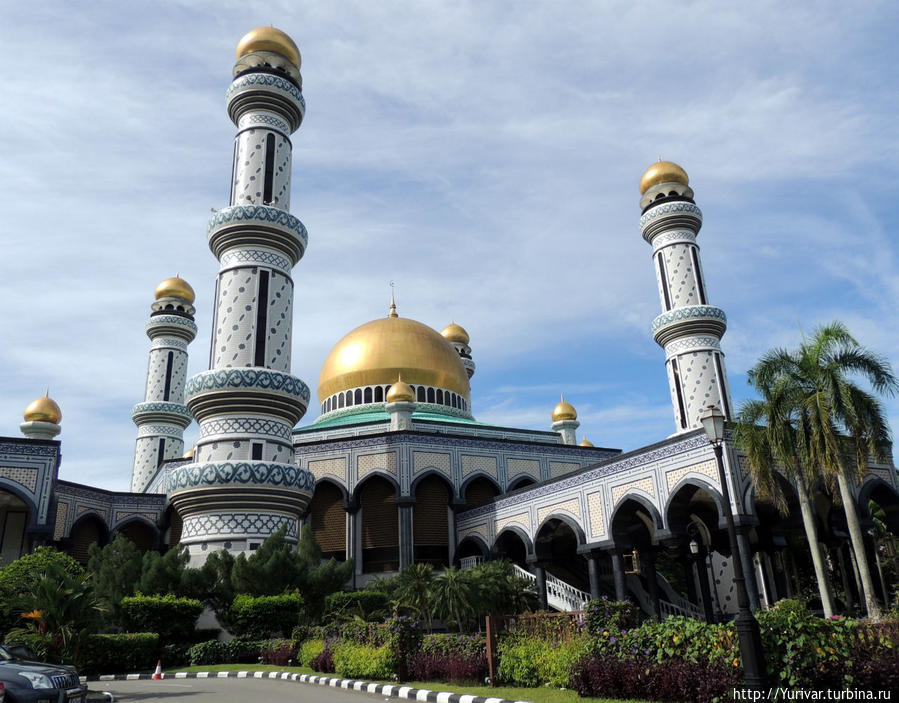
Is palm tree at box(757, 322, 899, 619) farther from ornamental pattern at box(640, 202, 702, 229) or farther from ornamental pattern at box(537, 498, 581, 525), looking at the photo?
ornamental pattern at box(640, 202, 702, 229)

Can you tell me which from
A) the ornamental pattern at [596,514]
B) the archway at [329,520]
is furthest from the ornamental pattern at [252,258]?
the ornamental pattern at [596,514]

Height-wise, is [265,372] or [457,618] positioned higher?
[265,372]

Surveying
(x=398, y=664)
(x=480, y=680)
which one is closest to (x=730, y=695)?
(x=480, y=680)

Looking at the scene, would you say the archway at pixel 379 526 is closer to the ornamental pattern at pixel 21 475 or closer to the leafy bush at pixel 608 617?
the ornamental pattern at pixel 21 475

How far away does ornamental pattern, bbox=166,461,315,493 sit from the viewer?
21672 mm

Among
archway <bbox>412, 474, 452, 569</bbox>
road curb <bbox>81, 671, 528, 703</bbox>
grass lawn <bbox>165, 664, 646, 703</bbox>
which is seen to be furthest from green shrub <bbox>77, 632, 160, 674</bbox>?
archway <bbox>412, 474, 452, 569</bbox>

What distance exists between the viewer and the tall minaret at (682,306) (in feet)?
90.8

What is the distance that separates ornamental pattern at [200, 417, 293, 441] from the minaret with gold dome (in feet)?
49.7

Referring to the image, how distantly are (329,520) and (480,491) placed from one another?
20.6 ft

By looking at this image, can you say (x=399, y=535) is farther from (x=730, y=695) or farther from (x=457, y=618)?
(x=730, y=695)

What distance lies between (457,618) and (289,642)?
3.85 m

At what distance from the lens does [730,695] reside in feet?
26.1

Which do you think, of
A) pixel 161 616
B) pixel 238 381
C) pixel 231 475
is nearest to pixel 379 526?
pixel 231 475

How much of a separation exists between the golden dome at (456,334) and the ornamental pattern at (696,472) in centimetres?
2693
